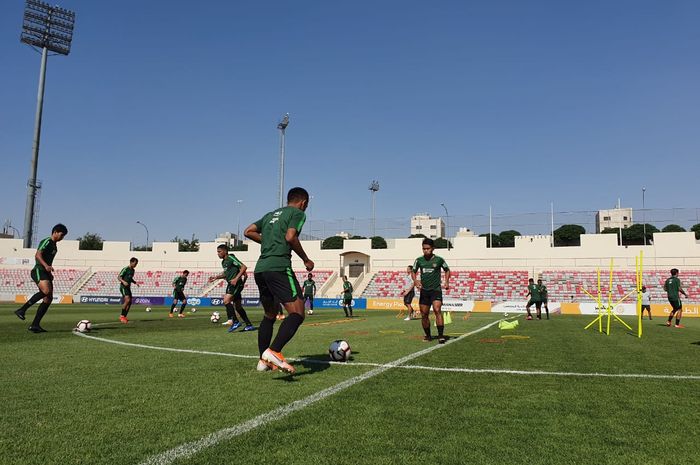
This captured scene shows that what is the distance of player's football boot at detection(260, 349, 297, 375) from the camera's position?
17.2 feet

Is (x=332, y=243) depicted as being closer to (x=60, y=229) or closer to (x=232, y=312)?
(x=232, y=312)

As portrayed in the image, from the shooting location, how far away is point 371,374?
5562 mm

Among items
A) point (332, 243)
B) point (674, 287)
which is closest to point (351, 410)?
point (674, 287)

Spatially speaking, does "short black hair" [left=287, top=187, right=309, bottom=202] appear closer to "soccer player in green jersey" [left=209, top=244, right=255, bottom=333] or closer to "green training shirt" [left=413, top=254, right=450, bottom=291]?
"green training shirt" [left=413, top=254, right=450, bottom=291]

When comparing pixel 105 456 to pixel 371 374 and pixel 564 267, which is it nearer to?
pixel 371 374

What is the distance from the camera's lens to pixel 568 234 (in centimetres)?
5219

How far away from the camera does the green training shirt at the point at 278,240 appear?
5781 millimetres

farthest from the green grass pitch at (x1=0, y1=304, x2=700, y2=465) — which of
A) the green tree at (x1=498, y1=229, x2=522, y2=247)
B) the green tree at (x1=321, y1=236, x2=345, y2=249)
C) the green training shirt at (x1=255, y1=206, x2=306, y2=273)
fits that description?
the green tree at (x1=498, y1=229, x2=522, y2=247)

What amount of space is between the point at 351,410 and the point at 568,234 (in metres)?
54.4

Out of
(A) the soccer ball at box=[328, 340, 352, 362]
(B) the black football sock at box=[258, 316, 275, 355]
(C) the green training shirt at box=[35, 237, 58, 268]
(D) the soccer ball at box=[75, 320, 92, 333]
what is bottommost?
(D) the soccer ball at box=[75, 320, 92, 333]

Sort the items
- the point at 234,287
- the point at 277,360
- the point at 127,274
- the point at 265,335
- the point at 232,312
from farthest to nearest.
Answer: the point at 127,274 < the point at 232,312 < the point at 234,287 < the point at 265,335 < the point at 277,360

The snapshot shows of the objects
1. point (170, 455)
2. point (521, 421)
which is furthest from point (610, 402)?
point (170, 455)

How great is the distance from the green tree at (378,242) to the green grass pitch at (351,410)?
51.8m

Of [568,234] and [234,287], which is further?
[568,234]
